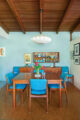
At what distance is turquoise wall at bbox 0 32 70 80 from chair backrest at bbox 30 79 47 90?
3.24 meters

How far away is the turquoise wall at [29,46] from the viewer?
518 cm

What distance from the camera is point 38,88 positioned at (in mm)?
2186

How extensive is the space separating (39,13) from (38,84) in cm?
284

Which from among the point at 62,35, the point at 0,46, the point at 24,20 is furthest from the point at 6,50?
the point at 62,35

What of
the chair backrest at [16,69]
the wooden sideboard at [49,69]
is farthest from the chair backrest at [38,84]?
the chair backrest at [16,69]

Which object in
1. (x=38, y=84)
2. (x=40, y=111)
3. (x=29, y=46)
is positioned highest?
(x=29, y=46)

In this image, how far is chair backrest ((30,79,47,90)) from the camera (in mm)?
2105

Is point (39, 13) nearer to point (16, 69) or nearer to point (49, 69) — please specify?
point (49, 69)

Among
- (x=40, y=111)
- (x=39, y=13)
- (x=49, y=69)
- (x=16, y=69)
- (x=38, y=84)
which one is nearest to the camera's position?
(x=38, y=84)

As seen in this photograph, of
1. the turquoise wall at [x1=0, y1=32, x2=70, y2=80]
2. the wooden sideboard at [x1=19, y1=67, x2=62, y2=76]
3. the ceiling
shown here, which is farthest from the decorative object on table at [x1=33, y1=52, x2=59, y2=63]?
the ceiling

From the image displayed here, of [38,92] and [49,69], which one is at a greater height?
[49,69]

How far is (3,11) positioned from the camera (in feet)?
11.2

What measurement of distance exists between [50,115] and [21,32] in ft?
14.7

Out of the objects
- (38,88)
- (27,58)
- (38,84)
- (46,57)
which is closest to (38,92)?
(38,88)
